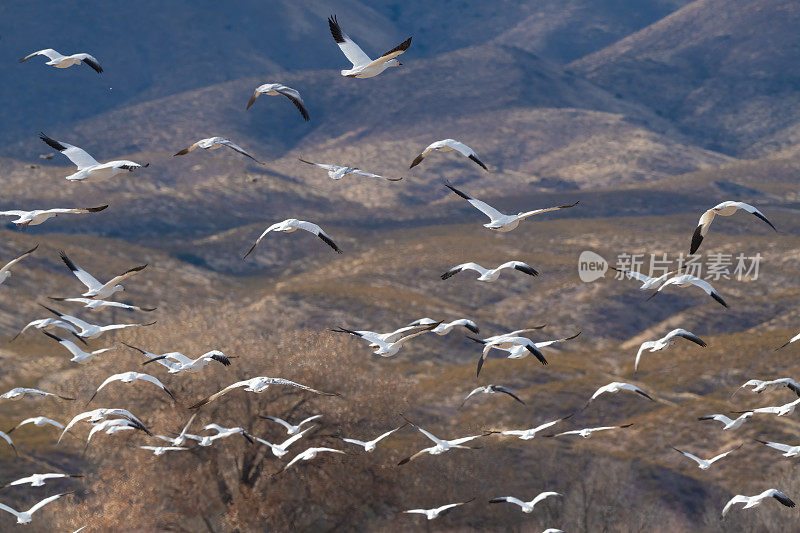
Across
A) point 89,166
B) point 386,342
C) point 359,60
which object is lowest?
point 386,342

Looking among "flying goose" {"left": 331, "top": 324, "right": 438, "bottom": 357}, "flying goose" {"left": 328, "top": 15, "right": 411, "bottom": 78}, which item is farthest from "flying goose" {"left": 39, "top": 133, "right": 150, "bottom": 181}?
"flying goose" {"left": 331, "top": 324, "right": 438, "bottom": 357}

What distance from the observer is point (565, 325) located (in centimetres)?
16362

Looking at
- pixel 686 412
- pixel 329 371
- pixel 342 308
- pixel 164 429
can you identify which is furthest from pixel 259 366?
pixel 342 308

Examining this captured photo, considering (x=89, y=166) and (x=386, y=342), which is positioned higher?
(x=89, y=166)

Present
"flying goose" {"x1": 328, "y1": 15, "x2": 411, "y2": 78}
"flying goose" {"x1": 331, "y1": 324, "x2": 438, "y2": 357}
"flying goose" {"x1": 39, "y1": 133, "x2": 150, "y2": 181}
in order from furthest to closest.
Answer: "flying goose" {"x1": 331, "y1": 324, "x2": 438, "y2": 357}, "flying goose" {"x1": 39, "y1": 133, "x2": 150, "y2": 181}, "flying goose" {"x1": 328, "y1": 15, "x2": 411, "y2": 78}

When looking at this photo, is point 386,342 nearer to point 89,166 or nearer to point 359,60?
point 359,60

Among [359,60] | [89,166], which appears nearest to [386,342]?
[359,60]

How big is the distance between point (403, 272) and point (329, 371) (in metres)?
125

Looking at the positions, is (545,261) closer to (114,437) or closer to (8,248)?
(8,248)

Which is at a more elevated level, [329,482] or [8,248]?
[329,482]

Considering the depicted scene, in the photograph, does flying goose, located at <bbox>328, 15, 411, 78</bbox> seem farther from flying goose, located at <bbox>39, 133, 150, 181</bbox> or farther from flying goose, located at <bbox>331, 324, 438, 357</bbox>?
flying goose, located at <bbox>331, 324, 438, 357</bbox>

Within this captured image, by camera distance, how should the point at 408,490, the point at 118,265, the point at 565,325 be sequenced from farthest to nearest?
the point at 118,265 → the point at 565,325 → the point at 408,490

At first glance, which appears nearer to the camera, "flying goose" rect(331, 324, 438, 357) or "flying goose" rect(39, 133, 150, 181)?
"flying goose" rect(39, 133, 150, 181)

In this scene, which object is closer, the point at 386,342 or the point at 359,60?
the point at 359,60
